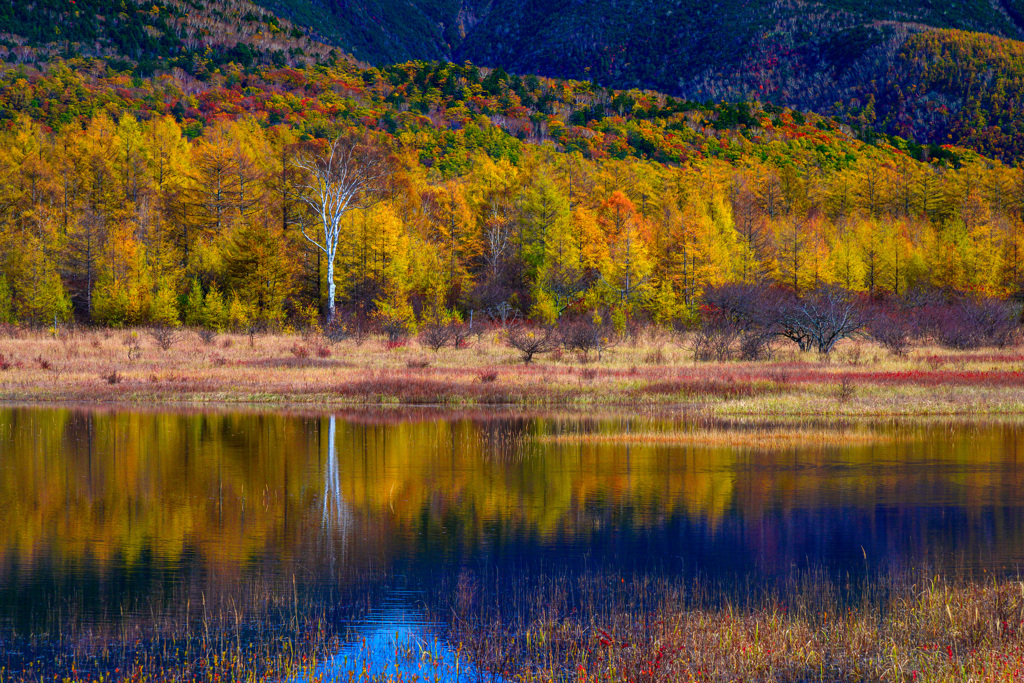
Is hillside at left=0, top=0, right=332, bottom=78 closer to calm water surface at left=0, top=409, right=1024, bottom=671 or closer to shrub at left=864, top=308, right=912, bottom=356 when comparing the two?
shrub at left=864, top=308, right=912, bottom=356

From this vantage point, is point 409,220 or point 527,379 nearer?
point 527,379

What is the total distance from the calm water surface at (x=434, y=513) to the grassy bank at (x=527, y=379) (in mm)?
4856

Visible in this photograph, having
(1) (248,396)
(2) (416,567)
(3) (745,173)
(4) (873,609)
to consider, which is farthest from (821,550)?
(3) (745,173)

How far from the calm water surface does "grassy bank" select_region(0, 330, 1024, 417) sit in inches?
191

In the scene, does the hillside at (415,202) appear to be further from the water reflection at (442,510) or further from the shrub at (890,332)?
the water reflection at (442,510)

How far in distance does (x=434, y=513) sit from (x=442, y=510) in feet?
0.79

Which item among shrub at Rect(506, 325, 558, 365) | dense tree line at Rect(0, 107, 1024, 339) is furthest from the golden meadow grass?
dense tree line at Rect(0, 107, 1024, 339)

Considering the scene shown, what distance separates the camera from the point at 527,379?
112ft

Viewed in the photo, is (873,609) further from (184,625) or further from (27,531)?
(27,531)

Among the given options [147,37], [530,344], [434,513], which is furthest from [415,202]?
[147,37]

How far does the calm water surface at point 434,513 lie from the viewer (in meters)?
12.9

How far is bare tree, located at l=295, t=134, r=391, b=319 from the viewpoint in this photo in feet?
196

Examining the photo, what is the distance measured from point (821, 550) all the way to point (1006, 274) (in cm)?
7498

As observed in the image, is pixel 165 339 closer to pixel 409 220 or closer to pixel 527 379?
pixel 527 379
